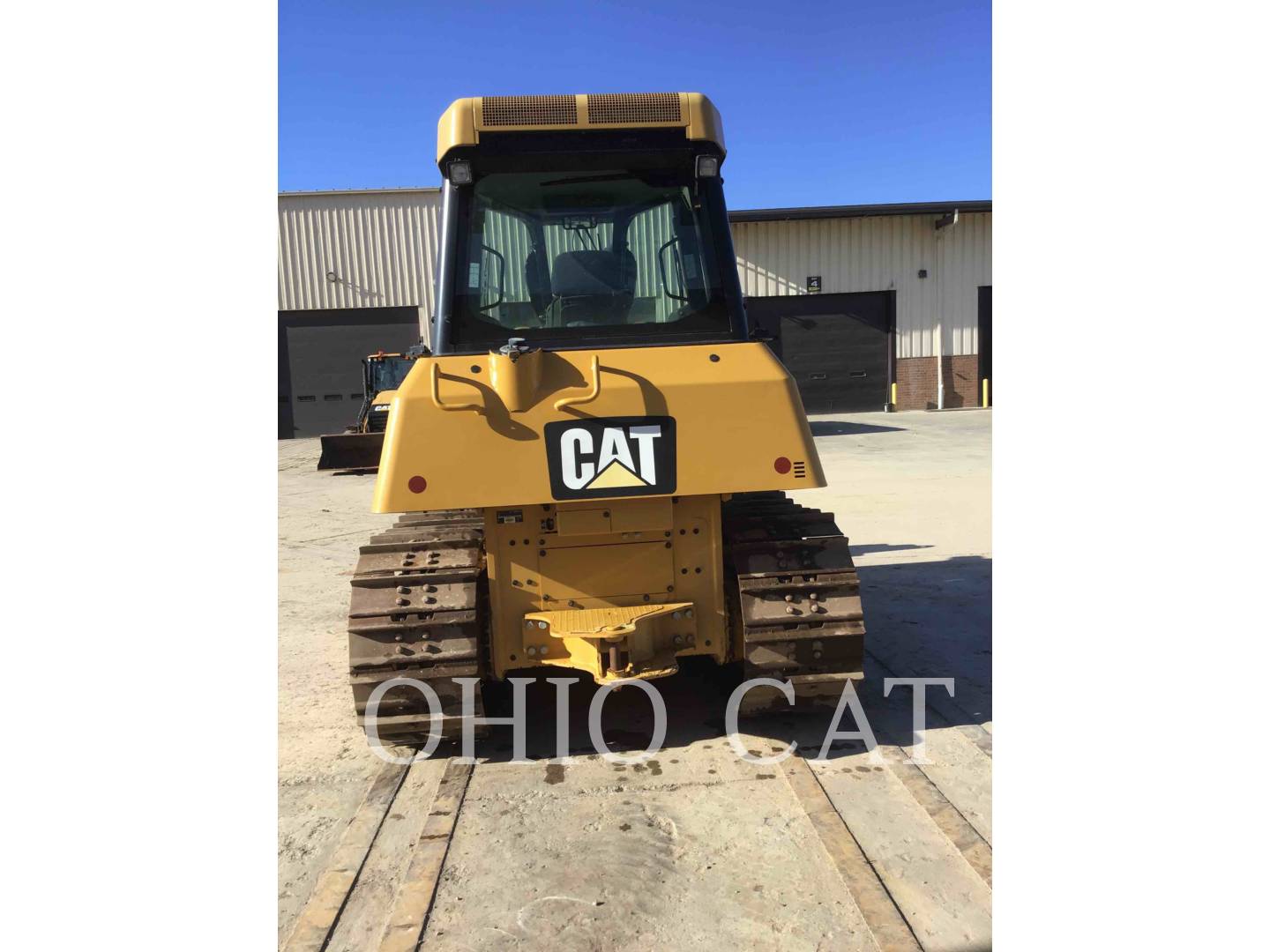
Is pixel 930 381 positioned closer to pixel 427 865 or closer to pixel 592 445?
pixel 592 445

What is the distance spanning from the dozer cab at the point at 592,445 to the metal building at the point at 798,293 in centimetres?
2044

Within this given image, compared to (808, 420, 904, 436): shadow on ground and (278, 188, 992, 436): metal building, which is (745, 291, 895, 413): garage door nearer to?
(278, 188, 992, 436): metal building

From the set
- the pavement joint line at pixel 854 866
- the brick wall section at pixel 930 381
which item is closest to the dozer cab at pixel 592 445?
the pavement joint line at pixel 854 866

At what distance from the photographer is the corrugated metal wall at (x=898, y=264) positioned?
24.2 metres

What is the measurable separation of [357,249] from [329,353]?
3.06m

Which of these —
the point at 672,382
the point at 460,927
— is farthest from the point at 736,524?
the point at 460,927

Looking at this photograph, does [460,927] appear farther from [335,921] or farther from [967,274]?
[967,274]

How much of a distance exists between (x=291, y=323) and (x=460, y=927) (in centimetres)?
2394

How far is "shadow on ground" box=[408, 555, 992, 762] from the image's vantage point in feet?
12.9

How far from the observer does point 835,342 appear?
80.4ft

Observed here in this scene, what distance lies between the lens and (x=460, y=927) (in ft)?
8.75

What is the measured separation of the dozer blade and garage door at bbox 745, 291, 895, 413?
41.1 feet

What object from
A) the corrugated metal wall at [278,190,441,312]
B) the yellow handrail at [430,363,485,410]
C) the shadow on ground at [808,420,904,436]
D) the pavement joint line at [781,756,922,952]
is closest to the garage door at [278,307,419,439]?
the corrugated metal wall at [278,190,441,312]

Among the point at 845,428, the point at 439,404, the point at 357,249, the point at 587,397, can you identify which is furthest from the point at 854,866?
the point at 357,249
